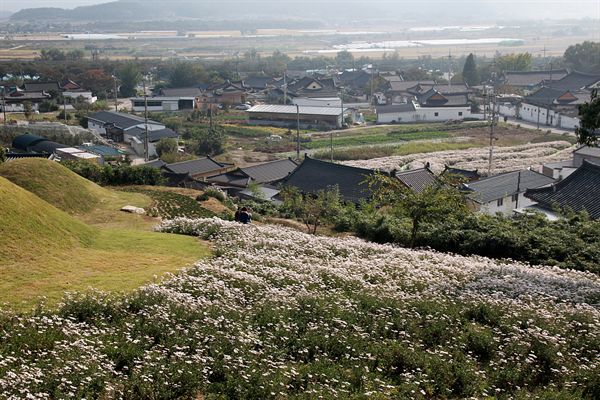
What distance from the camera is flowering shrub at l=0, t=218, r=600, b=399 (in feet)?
31.3

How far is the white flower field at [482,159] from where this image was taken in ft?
145

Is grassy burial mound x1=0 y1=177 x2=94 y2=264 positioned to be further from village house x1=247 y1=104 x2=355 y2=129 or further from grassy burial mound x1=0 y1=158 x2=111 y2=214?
village house x1=247 y1=104 x2=355 y2=129

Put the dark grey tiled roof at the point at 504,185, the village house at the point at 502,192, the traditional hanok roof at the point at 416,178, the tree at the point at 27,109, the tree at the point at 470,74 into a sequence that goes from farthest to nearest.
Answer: the tree at the point at 470,74, the tree at the point at 27,109, the traditional hanok roof at the point at 416,178, the dark grey tiled roof at the point at 504,185, the village house at the point at 502,192

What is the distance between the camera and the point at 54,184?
2453 cm

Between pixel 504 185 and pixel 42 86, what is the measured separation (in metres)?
62.7

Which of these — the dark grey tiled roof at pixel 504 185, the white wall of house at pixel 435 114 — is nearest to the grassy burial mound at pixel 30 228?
the dark grey tiled roof at pixel 504 185

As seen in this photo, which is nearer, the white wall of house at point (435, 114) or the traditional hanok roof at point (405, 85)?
the white wall of house at point (435, 114)

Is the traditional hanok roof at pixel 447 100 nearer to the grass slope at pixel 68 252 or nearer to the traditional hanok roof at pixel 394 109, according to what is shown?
the traditional hanok roof at pixel 394 109

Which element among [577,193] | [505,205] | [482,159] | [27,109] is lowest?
[482,159]

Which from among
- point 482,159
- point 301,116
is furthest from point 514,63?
point 482,159

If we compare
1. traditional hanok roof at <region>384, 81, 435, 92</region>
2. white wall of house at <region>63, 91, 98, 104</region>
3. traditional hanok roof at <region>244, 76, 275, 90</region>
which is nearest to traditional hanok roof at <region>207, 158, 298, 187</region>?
white wall of house at <region>63, 91, 98, 104</region>

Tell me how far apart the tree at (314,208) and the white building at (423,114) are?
43460mm

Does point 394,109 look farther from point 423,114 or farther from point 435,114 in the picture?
point 435,114

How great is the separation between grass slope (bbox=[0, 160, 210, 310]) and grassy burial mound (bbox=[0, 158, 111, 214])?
4.31ft
